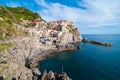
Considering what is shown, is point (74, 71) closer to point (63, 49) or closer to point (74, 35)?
point (63, 49)

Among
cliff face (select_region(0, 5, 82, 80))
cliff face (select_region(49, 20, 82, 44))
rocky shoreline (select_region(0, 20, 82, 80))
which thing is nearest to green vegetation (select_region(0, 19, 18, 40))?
cliff face (select_region(0, 5, 82, 80))

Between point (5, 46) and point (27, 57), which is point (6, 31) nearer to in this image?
point (5, 46)

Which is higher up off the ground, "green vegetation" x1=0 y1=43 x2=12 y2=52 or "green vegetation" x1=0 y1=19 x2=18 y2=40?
"green vegetation" x1=0 y1=19 x2=18 y2=40

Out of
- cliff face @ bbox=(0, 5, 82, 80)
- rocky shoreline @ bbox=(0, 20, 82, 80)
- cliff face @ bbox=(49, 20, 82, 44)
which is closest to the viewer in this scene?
rocky shoreline @ bbox=(0, 20, 82, 80)

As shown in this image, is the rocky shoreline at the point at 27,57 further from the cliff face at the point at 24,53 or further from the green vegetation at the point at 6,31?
the green vegetation at the point at 6,31

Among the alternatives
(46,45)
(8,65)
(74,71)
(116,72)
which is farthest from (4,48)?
(46,45)

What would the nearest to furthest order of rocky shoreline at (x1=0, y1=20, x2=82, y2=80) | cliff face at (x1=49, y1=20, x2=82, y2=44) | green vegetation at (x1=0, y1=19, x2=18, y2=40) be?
rocky shoreline at (x1=0, y1=20, x2=82, y2=80) → green vegetation at (x1=0, y1=19, x2=18, y2=40) → cliff face at (x1=49, y1=20, x2=82, y2=44)

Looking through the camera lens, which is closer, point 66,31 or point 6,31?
point 6,31

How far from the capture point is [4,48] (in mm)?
44281

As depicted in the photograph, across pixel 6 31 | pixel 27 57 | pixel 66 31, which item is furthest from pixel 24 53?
pixel 66 31

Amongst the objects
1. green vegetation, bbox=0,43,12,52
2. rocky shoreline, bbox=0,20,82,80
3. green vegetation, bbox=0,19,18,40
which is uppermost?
green vegetation, bbox=0,19,18,40

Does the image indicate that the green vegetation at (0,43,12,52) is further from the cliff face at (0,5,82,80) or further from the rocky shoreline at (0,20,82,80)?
the rocky shoreline at (0,20,82,80)

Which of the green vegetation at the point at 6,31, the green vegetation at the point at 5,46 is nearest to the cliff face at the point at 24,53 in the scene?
the green vegetation at the point at 5,46

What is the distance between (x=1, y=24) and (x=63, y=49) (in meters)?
44.3
